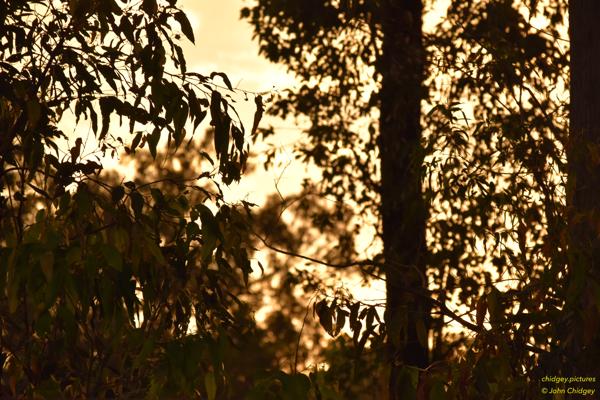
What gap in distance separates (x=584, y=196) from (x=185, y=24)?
8.02 feet

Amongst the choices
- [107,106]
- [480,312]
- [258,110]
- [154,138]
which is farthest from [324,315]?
→ [107,106]

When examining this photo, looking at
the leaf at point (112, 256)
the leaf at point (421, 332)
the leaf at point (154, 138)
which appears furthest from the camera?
the leaf at point (154, 138)

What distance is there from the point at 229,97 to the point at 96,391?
60.2 inches

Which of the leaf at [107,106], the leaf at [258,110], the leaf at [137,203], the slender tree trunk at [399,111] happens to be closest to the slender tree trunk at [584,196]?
the leaf at [258,110]

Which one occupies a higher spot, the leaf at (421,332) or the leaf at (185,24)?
the leaf at (185,24)

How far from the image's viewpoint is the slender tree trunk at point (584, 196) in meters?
4.32

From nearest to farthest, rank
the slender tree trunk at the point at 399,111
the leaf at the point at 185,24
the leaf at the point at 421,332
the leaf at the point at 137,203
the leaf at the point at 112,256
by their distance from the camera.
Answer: the leaf at the point at 112,256 → the leaf at the point at 137,203 → the leaf at the point at 421,332 → the leaf at the point at 185,24 → the slender tree trunk at the point at 399,111

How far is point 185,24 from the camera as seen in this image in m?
4.77

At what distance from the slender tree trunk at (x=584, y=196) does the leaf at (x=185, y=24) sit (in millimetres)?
1887

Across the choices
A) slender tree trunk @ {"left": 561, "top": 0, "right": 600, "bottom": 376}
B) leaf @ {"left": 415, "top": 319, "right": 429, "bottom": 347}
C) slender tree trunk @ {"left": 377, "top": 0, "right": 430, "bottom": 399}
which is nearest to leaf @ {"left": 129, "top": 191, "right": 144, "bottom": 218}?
→ leaf @ {"left": 415, "top": 319, "right": 429, "bottom": 347}

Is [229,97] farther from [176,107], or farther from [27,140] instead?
[27,140]

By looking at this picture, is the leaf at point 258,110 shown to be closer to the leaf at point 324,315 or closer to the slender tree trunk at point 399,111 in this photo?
the leaf at point 324,315

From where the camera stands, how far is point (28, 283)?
391cm

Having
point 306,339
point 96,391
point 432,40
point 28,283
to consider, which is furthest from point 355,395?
point 306,339
